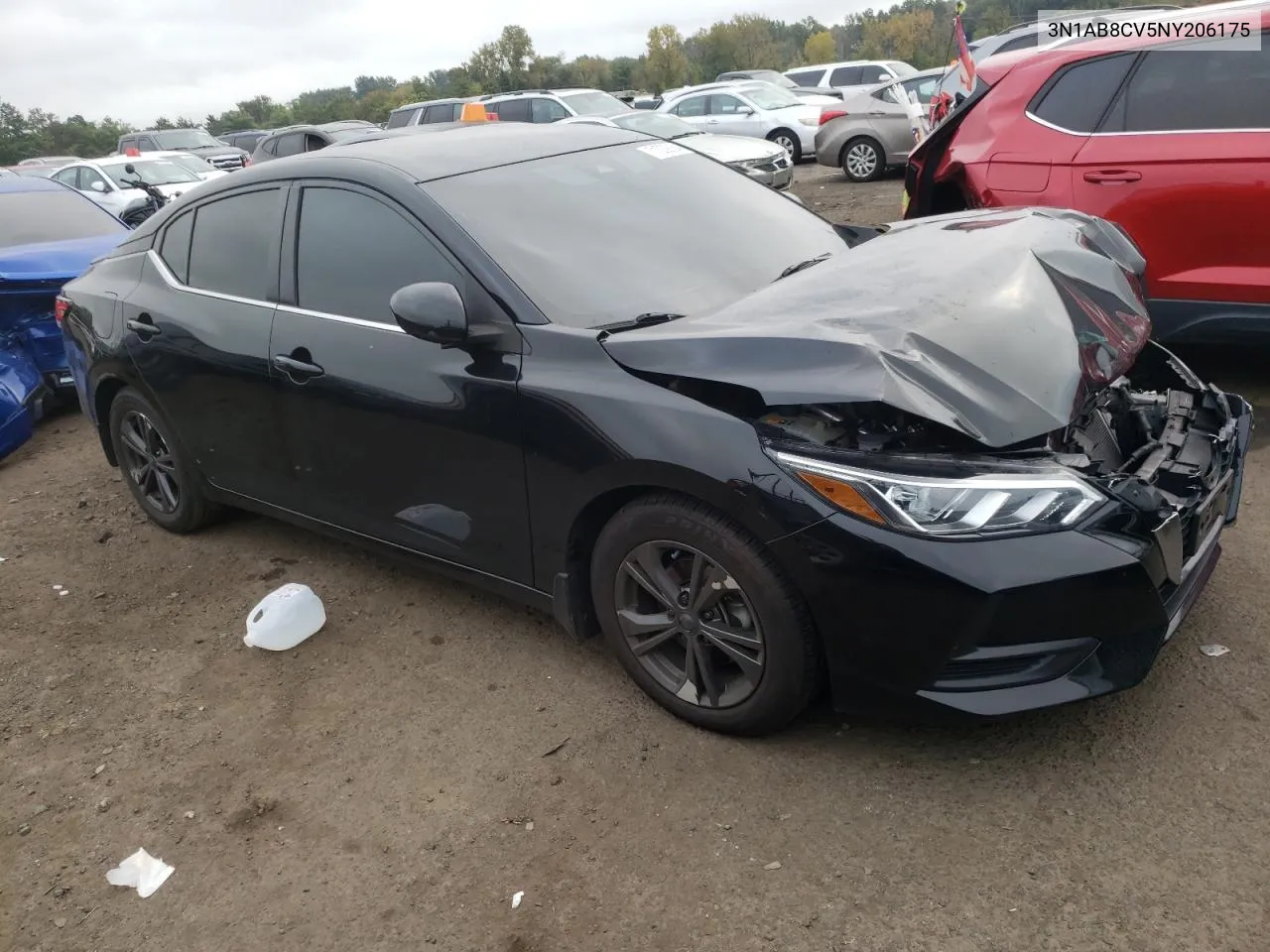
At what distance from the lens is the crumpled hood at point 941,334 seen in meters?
2.45

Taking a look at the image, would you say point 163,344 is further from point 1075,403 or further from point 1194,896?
point 1194,896

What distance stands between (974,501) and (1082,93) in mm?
3601

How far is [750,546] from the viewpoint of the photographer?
2.58m

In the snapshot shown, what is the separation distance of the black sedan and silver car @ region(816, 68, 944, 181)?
1023cm

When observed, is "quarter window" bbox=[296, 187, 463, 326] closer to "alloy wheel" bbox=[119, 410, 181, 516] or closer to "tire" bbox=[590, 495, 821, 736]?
"tire" bbox=[590, 495, 821, 736]

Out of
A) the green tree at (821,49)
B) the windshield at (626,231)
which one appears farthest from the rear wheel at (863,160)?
the green tree at (821,49)

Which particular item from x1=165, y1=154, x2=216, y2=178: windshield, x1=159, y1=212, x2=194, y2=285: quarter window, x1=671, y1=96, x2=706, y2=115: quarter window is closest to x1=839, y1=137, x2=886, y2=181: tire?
x1=671, y1=96, x2=706, y2=115: quarter window

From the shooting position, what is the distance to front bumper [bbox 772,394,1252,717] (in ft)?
7.59

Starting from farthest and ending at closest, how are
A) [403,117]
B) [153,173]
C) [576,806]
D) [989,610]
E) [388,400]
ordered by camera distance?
[403,117], [153,173], [388,400], [576,806], [989,610]

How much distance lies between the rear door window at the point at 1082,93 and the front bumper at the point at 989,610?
3.24 m

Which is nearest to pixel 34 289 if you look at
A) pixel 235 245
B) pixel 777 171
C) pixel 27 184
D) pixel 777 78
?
pixel 27 184

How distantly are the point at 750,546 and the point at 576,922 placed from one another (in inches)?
39.0

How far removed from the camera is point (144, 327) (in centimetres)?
431

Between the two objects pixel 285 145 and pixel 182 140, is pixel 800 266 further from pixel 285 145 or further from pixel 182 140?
pixel 182 140
